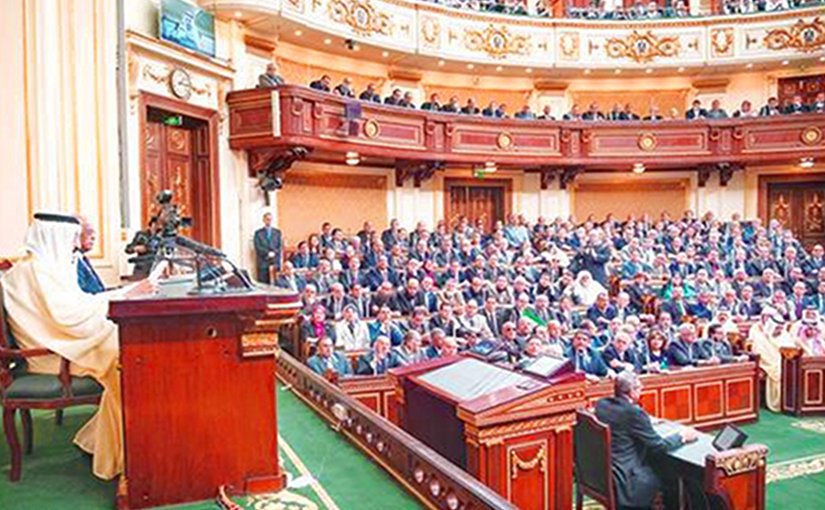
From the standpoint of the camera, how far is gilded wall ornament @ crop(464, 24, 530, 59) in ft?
42.0

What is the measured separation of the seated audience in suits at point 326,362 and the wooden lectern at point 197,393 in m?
3.53

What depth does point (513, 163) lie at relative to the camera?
491 inches

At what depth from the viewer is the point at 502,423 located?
2.88m

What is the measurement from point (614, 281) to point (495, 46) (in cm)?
598

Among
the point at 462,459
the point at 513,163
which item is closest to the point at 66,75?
the point at 462,459

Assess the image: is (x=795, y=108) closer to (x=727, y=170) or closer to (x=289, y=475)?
(x=727, y=170)

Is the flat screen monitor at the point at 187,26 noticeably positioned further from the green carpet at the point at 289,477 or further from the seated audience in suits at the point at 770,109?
the seated audience in suits at the point at 770,109

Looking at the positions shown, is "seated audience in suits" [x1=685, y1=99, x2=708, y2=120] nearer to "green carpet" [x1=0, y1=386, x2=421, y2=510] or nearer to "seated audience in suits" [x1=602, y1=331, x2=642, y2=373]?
"seated audience in suits" [x1=602, y1=331, x2=642, y2=373]

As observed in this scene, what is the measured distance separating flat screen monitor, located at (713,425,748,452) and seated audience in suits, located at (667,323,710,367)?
115 inches

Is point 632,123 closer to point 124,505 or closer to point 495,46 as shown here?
point 495,46

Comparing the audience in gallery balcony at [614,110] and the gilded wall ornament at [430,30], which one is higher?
the gilded wall ornament at [430,30]

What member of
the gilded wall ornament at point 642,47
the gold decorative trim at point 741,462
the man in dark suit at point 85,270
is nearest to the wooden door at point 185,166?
the man in dark suit at point 85,270

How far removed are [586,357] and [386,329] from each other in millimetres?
2254

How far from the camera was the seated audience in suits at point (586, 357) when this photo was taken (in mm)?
6652
